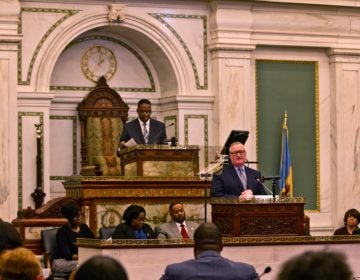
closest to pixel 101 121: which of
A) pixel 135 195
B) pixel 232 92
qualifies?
pixel 232 92

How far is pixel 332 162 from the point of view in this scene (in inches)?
722

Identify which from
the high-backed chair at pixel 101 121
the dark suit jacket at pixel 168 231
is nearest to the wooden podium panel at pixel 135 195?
the dark suit jacket at pixel 168 231

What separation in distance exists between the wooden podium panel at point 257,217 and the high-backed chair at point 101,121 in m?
5.80

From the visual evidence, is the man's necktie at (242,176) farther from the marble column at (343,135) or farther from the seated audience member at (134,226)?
the marble column at (343,135)

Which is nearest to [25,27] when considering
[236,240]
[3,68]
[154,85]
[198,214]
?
[3,68]

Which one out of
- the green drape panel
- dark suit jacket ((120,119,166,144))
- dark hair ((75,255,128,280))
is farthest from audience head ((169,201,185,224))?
dark hair ((75,255,128,280))

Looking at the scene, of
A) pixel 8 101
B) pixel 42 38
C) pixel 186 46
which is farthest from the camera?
pixel 186 46

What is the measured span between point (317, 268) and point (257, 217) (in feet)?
25.4

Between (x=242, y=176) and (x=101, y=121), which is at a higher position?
(x=101, y=121)

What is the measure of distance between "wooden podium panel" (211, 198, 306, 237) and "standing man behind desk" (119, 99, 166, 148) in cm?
246

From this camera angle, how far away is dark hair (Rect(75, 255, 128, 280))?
3.60 metres

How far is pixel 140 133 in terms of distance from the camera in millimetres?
13688

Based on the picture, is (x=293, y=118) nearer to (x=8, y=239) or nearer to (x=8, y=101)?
(x=8, y=101)

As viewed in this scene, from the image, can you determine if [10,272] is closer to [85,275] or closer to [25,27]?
[85,275]
